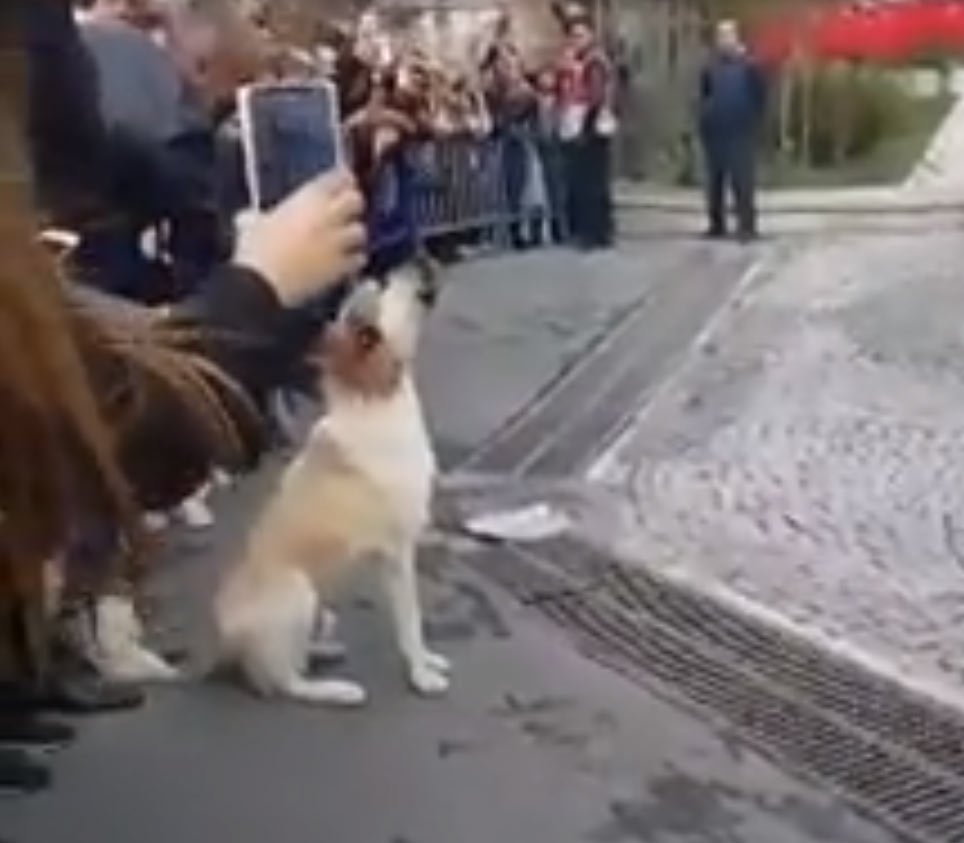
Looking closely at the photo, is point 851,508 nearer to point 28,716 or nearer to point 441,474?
point 441,474

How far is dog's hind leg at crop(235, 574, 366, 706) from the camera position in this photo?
5949 mm

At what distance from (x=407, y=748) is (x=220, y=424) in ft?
13.3

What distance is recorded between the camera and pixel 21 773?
535 centimetres

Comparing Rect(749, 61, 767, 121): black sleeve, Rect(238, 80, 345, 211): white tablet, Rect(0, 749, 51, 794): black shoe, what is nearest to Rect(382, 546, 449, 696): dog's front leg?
Rect(0, 749, 51, 794): black shoe

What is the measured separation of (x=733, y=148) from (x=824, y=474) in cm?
981

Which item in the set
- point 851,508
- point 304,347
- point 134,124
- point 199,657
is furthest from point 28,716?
point 851,508

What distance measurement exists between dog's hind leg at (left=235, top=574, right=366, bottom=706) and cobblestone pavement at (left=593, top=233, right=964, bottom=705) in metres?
1.47

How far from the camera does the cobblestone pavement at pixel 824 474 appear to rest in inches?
285

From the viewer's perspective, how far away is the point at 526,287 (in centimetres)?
1552

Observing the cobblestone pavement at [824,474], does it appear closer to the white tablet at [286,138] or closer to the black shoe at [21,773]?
the black shoe at [21,773]

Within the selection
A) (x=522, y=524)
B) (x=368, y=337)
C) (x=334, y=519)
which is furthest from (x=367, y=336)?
(x=522, y=524)

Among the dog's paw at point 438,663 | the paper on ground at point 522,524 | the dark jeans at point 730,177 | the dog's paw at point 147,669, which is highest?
the dog's paw at point 147,669

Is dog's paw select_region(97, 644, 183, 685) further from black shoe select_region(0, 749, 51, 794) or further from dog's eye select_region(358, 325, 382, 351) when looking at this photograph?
dog's eye select_region(358, 325, 382, 351)

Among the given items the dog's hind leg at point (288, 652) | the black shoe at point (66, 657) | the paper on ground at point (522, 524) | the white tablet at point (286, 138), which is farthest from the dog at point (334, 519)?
the black shoe at point (66, 657)
